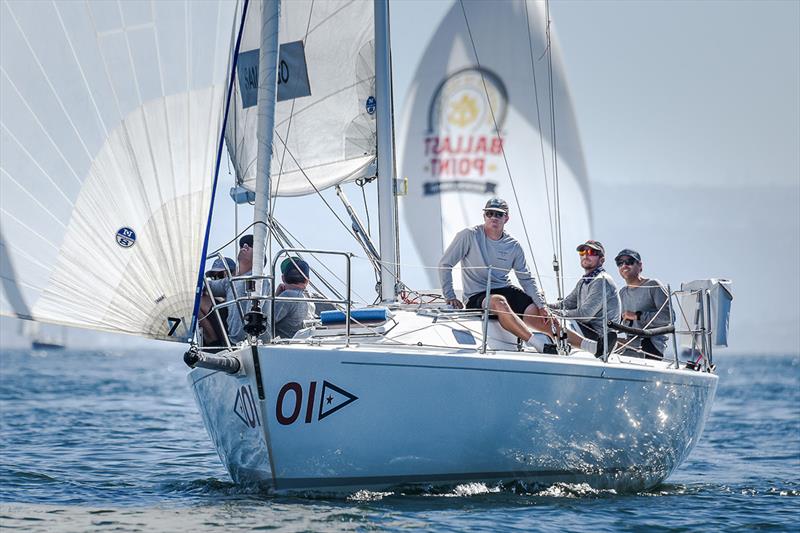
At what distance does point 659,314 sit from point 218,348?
11.9 ft

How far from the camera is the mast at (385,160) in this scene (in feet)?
30.5

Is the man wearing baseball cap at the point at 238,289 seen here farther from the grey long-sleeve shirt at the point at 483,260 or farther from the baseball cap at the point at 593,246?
the baseball cap at the point at 593,246

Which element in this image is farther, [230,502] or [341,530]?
[230,502]

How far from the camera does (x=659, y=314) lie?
869cm

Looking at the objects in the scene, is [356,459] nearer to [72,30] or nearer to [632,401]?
[632,401]

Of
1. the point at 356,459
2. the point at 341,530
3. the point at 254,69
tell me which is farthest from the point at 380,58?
the point at 341,530

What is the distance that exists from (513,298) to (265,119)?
91.2 inches

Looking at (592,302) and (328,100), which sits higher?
(328,100)

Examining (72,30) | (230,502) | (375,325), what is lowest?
(230,502)

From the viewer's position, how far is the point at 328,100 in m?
10.1

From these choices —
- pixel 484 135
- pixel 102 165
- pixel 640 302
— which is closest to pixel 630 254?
pixel 640 302

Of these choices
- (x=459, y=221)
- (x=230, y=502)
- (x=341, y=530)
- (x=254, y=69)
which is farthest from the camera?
(x=459, y=221)

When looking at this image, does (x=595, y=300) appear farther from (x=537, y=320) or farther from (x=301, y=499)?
(x=301, y=499)

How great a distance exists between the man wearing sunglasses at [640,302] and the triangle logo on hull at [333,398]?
2.98 meters
